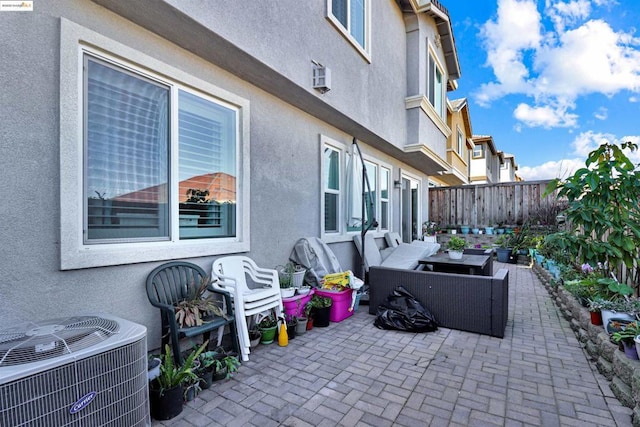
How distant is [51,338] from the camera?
5.33ft

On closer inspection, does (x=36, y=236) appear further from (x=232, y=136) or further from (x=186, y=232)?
(x=232, y=136)

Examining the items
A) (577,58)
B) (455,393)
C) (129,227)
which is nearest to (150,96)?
(129,227)

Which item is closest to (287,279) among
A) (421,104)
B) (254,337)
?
(254,337)

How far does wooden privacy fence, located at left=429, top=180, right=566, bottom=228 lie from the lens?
10242 millimetres

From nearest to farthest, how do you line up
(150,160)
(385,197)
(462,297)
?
(150,160), (462,297), (385,197)

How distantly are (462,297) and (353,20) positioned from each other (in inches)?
188

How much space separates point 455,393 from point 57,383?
8.49 ft

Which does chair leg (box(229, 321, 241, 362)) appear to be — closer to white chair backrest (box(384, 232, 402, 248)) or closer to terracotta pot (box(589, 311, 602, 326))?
terracotta pot (box(589, 311, 602, 326))

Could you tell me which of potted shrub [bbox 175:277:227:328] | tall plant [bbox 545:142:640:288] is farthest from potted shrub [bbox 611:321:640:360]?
potted shrub [bbox 175:277:227:328]

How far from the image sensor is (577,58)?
12086 mm

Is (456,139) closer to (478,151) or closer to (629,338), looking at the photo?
(478,151)

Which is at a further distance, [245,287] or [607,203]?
[245,287]

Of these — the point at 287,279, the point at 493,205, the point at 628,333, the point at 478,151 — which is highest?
the point at 478,151

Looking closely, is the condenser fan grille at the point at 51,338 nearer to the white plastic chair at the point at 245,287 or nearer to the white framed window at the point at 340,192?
the white plastic chair at the point at 245,287
